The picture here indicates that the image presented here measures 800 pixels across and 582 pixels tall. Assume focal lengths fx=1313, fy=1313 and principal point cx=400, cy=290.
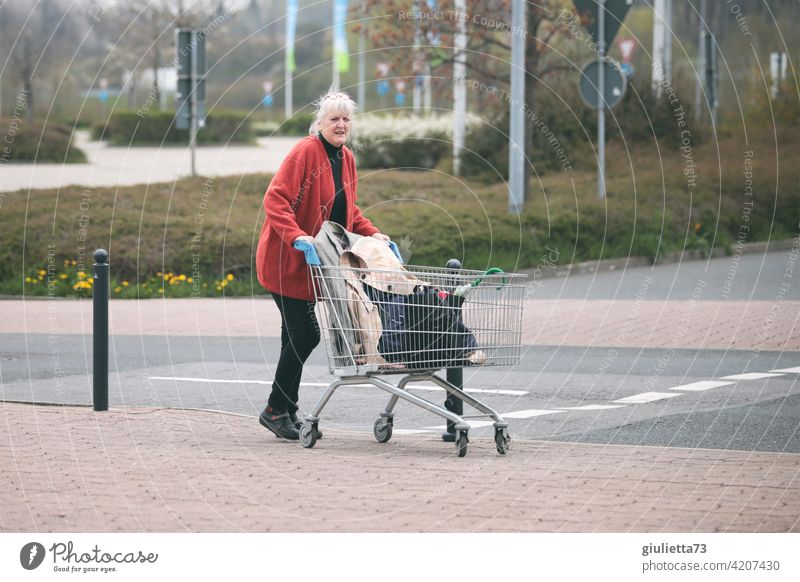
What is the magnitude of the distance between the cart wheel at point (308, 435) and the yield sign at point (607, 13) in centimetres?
1301

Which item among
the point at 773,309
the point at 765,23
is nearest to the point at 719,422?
the point at 773,309

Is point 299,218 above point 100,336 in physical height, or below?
above

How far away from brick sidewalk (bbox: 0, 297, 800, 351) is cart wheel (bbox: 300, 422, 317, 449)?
5844 millimetres

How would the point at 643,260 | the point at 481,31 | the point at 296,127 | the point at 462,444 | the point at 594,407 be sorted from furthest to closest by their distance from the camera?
the point at 296,127 < the point at 481,31 < the point at 643,260 < the point at 594,407 < the point at 462,444

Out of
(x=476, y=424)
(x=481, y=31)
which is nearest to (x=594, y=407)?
(x=476, y=424)

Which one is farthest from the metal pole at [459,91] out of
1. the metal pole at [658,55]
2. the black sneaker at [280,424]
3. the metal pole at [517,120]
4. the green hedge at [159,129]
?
Result: the green hedge at [159,129]

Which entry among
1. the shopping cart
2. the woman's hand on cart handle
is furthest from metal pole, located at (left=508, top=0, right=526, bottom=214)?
the woman's hand on cart handle

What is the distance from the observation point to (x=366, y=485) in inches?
249

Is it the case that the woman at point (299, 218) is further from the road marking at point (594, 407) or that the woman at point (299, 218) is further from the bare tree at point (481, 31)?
the bare tree at point (481, 31)

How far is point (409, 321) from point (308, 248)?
68 cm

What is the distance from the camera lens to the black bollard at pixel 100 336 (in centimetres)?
882

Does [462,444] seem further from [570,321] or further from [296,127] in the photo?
[296,127]
